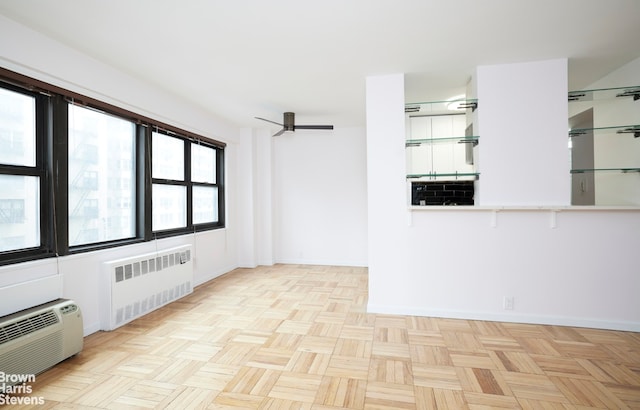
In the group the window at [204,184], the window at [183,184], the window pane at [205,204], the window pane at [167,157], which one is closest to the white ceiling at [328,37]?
the window pane at [167,157]

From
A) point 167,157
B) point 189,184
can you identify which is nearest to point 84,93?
point 167,157

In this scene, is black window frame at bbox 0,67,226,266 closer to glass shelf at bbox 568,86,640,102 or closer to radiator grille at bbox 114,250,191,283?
radiator grille at bbox 114,250,191,283

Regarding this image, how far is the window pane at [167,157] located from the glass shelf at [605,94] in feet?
15.6

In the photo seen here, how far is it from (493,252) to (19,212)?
4345 mm

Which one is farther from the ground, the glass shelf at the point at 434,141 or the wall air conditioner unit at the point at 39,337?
the glass shelf at the point at 434,141

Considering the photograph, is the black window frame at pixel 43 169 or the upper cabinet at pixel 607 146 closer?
the black window frame at pixel 43 169

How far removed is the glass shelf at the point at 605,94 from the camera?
9.95 ft

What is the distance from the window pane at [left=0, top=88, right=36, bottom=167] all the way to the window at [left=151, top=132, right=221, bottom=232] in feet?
4.30

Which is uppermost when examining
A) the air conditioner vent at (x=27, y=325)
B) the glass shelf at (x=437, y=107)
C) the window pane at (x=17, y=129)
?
the glass shelf at (x=437, y=107)

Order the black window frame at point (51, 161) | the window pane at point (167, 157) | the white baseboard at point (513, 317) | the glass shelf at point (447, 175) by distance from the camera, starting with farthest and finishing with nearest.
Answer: the window pane at point (167, 157) → the glass shelf at point (447, 175) → the white baseboard at point (513, 317) → the black window frame at point (51, 161)

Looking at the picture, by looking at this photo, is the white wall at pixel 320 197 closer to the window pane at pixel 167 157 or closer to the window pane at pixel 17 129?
the window pane at pixel 167 157

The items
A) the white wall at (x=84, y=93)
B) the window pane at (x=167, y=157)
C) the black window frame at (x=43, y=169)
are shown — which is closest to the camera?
the white wall at (x=84, y=93)

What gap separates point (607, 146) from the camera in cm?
328

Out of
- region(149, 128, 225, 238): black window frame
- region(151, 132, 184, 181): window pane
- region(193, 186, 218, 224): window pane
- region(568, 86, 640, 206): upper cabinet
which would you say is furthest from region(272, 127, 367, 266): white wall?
region(568, 86, 640, 206): upper cabinet
